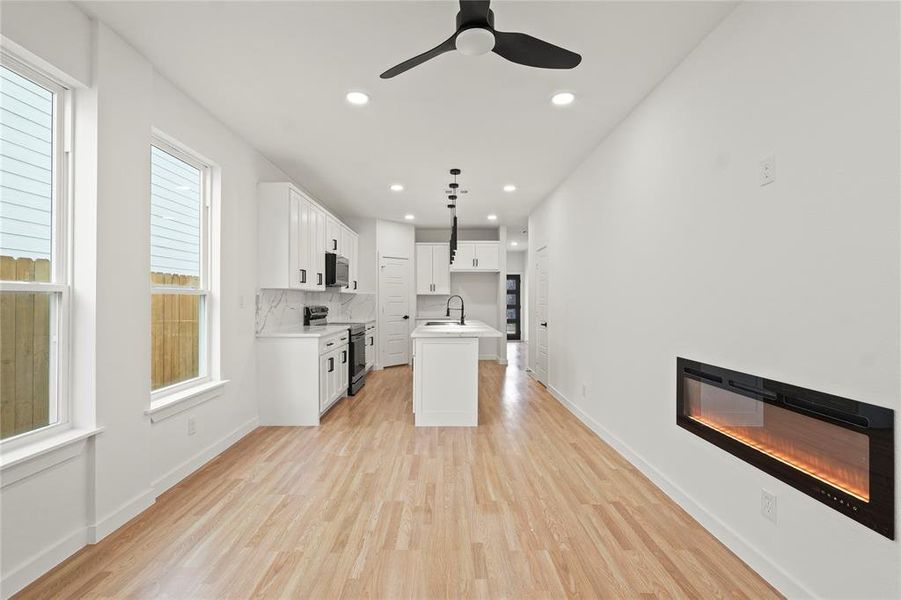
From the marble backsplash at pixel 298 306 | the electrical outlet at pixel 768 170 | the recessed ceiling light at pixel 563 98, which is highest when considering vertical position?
the recessed ceiling light at pixel 563 98

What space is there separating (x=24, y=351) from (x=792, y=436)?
350cm

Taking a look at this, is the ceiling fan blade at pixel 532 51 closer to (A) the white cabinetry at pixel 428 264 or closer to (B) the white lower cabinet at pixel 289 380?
(B) the white lower cabinet at pixel 289 380

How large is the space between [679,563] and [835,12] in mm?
2378

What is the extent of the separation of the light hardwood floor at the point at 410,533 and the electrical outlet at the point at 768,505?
28 cm

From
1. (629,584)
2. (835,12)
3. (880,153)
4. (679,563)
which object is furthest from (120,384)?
(835,12)

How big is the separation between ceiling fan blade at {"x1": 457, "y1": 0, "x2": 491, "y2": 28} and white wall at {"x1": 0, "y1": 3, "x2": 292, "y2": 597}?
76.7 inches

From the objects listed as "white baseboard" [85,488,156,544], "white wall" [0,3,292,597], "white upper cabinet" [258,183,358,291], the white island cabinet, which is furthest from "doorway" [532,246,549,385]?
"white baseboard" [85,488,156,544]

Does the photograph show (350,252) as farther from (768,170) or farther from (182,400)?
(768,170)

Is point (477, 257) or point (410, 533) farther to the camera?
point (477, 257)

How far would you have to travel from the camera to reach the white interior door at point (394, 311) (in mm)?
7570

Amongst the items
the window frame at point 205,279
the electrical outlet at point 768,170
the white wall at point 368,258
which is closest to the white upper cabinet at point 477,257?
the white wall at point 368,258

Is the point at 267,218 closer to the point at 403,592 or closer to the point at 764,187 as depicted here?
the point at 403,592

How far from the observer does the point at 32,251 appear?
2.03m

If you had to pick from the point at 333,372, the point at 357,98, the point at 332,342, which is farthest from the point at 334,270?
the point at 357,98
